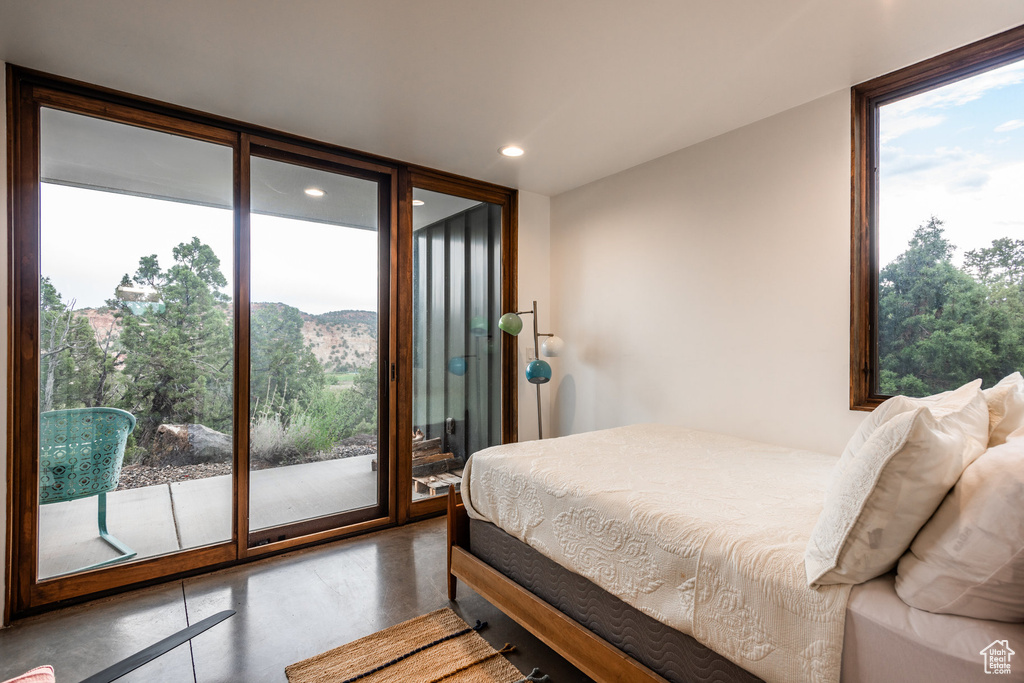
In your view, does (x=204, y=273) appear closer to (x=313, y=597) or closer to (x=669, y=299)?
(x=313, y=597)

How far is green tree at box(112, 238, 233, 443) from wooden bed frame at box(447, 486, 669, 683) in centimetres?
154

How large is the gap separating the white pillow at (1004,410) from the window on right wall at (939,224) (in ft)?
2.23

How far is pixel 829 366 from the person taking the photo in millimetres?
2564

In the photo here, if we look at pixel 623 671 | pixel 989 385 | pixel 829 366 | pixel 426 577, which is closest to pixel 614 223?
pixel 829 366

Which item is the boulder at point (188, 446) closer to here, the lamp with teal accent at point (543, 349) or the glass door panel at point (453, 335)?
the glass door panel at point (453, 335)

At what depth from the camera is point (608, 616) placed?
1676 millimetres

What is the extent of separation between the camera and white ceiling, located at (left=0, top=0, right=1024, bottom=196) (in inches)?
75.8

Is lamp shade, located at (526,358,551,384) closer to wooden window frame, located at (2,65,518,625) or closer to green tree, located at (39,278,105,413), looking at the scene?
wooden window frame, located at (2,65,518,625)

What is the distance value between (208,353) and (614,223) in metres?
2.83

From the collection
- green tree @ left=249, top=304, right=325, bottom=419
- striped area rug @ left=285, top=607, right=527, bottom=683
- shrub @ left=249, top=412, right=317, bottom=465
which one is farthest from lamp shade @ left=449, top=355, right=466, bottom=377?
striped area rug @ left=285, top=607, right=527, bottom=683

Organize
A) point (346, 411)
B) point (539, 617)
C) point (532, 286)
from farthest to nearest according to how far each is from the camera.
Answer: point (532, 286) → point (346, 411) → point (539, 617)

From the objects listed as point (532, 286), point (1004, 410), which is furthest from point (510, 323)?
point (1004, 410)

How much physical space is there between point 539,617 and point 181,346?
2.37 m

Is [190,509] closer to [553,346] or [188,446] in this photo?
[188,446]
